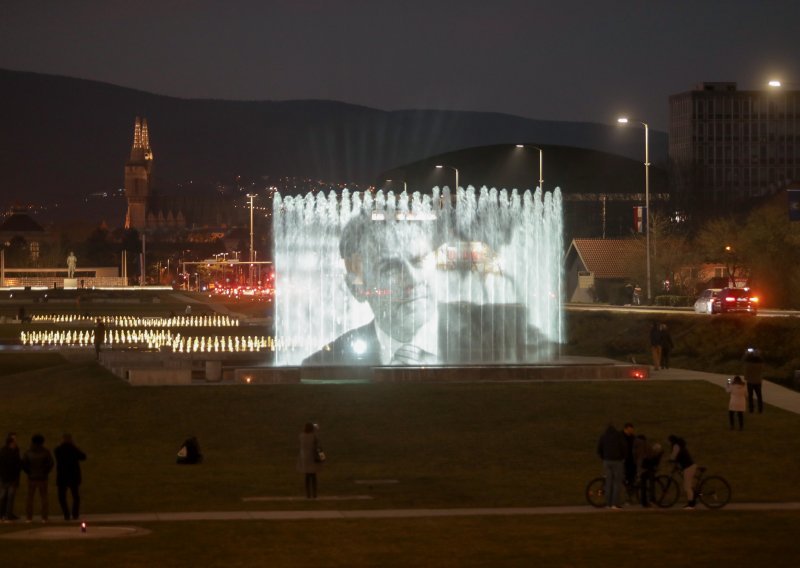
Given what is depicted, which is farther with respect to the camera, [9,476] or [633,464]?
[633,464]

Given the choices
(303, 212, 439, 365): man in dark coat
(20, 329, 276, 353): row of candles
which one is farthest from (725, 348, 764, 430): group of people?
(20, 329, 276, 353): row of candles

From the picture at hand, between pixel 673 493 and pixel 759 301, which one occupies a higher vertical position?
pixel 759 301

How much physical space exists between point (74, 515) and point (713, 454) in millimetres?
13626

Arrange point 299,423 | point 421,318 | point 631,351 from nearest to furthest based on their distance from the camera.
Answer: point 299,423 → point 421,318 → point 631,351

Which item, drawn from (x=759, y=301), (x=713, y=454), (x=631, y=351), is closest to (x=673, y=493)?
(x=713, y=454)

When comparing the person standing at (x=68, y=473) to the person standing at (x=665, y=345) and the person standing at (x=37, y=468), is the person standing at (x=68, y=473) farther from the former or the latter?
the person standing at (x=665, y=345)

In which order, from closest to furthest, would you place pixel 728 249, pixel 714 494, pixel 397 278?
1. pixel 714 494
2. pixel 397 278
3. pixel 728 249

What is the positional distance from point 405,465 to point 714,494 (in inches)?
288

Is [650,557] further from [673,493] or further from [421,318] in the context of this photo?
[421,318]

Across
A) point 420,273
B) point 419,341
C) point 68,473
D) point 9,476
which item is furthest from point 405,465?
point 420,273

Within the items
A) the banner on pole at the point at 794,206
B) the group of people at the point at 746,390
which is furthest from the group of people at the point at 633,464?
the banner on pole at the point at 794,206

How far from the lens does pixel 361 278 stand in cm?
4478

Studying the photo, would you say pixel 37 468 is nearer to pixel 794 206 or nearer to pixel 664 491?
pixel 664 491

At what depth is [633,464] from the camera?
23.8 metres
